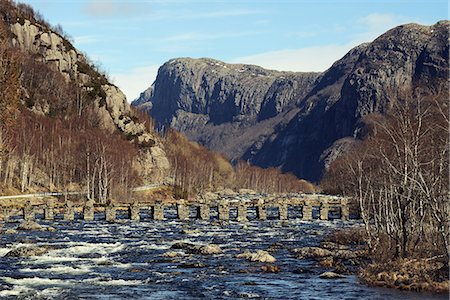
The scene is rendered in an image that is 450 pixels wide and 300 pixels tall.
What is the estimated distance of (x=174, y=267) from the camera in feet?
120

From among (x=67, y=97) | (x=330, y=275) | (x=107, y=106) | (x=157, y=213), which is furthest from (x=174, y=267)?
Answer: (x=107, y=106)

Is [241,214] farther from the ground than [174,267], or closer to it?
farther from the ground

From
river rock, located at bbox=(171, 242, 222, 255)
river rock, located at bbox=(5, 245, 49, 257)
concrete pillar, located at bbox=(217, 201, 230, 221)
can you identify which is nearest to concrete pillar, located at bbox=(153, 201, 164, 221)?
concrete pillar, located at bbox=(217, 201, 230, 221)

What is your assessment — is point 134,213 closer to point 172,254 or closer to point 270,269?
point 172,254

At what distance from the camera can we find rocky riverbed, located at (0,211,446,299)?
28797 mm

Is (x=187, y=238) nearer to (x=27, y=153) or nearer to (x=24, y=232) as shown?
(x=24, y=232)

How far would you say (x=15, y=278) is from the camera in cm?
3234

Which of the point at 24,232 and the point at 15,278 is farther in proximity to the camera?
the point at 24,232

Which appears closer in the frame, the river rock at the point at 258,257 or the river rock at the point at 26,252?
the river rock at the point at 258,257

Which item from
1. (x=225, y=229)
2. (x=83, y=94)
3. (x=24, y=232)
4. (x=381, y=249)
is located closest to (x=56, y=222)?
(x=24, y=232)

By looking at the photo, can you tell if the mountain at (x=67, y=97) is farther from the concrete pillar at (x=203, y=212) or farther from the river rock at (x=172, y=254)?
the river rock at (x=172, y=254)

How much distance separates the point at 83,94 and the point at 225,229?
448 feet

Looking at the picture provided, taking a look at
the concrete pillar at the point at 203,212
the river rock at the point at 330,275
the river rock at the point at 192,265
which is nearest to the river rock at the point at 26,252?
the river rock at the point at 192,265

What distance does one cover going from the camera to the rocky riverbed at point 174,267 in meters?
28.8
